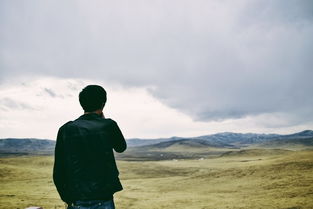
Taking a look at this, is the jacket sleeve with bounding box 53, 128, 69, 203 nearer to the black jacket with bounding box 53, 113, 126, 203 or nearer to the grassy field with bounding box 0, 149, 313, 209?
the black jacket with bounding box 53, 113, 126, 203

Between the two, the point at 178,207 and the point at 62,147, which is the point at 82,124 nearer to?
the point at 62,147

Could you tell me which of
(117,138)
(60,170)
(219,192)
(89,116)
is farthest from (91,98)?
(219,192)

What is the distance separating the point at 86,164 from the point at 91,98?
2.38 ft

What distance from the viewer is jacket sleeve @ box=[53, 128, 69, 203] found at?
312 cm

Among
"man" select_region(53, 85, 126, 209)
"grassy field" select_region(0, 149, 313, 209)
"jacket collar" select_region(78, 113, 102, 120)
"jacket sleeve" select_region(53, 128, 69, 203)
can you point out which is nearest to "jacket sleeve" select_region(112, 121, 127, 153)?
"man" select_region(53, 85, 126, 209)

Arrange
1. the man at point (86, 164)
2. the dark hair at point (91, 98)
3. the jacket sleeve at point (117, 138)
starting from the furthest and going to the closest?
the dark hair at point (91, 98)
the jacket sleeve at point (117, 138)
the man at point (86, 164)

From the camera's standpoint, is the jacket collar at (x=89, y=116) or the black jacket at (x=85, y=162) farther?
the jacket collar at (x=89, y=116)

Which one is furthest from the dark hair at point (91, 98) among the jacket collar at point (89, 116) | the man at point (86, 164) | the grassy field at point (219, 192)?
the grassy field at point (219, 192)

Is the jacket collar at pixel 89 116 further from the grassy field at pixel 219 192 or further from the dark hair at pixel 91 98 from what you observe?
the grassy field at pixel 219 192

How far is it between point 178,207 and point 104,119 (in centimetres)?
1290

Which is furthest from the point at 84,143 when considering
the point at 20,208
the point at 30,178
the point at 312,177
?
the point at 30,178

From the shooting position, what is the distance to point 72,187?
10.1ft

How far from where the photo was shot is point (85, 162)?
3.09 metres

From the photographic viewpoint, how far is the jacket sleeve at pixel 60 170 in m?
3.12
